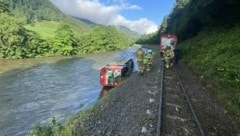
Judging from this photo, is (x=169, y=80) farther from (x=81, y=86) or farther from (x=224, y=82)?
(x=81, y=86)

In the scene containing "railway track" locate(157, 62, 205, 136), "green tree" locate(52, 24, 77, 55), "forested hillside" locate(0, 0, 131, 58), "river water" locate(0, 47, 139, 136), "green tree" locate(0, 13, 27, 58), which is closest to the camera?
A: "railway track" locate(157, 62, 205, 136)

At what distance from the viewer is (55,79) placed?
40.6m

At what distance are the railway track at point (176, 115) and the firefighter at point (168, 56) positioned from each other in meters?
11.3

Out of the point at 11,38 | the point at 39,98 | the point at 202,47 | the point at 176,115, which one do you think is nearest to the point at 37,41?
the point at 11,38

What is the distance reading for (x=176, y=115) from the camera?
50.2ft

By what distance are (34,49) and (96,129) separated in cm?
6818

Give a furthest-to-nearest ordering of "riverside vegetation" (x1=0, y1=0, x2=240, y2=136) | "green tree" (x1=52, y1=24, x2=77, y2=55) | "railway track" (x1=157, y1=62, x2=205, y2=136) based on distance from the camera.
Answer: "green tree" (x1=52, y1=24, x2=77, y2=55)
"riverside vegetation" (x1=0, y1=0, x2=240, y2=136)
"railway track" (x1=157, y1=62, x2=205, y2=136)

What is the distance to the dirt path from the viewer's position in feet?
44.3

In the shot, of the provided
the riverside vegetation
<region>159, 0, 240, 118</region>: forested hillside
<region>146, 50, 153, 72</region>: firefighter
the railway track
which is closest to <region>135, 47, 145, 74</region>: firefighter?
<region>146, 50, 153, 72</region>: firefighter

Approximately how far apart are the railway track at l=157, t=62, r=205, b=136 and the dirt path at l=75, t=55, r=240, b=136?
34cm

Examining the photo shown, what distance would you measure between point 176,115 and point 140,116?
67.4 inches

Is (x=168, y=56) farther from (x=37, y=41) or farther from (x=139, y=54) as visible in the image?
(x=37, y=41)

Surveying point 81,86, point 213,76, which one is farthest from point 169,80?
point 81,86

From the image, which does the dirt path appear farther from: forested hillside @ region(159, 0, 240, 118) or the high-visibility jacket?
the high-visibility jacket
